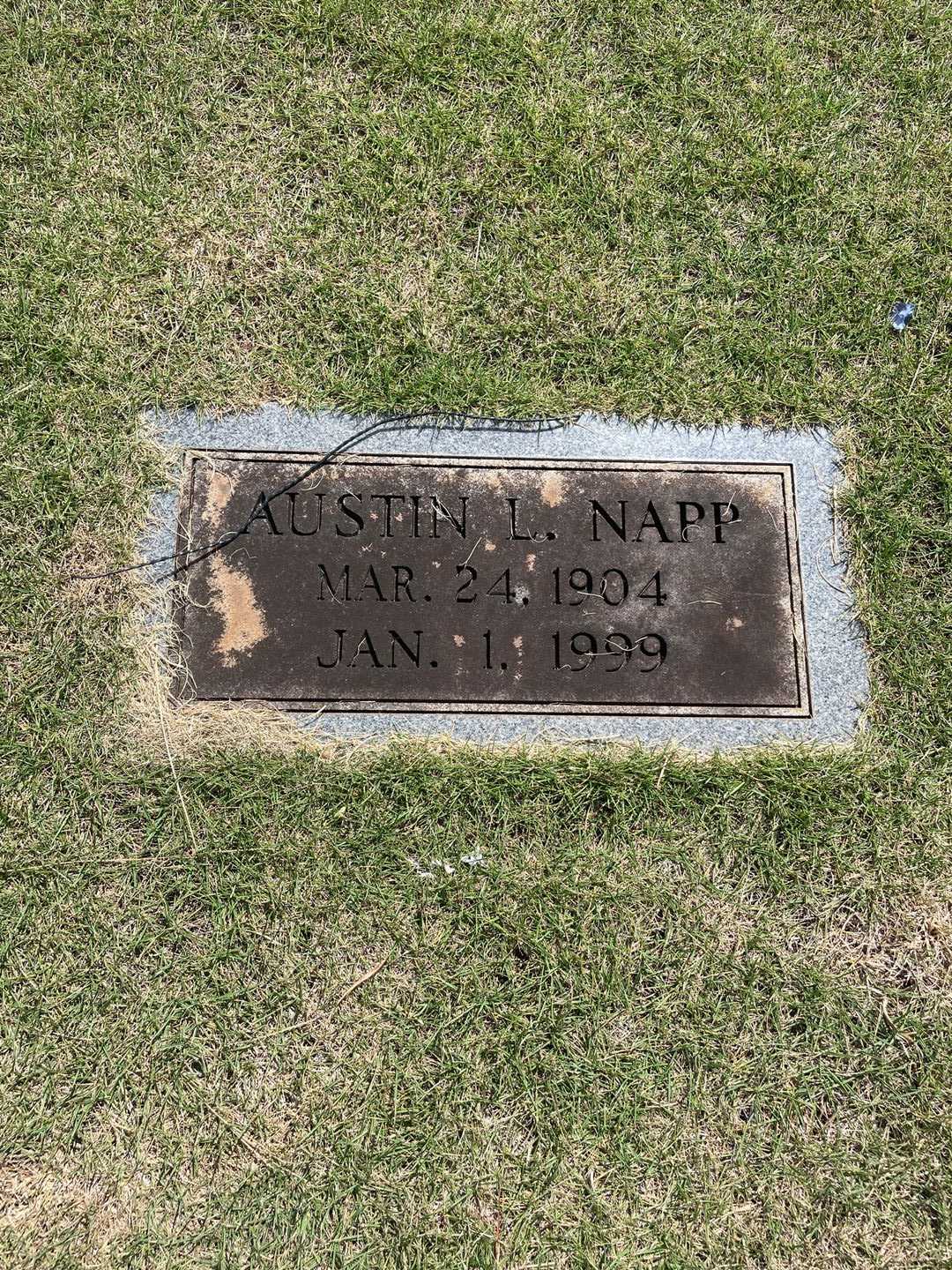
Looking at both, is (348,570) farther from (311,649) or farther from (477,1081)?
(477,1081)

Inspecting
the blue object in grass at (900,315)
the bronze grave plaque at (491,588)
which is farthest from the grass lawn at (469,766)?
the bronze grave plaque at (491,588)

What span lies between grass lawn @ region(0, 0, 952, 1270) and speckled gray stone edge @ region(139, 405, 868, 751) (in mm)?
72

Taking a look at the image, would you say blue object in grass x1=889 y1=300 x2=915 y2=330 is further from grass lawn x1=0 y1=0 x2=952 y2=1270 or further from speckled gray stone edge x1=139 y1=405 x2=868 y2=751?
speckled gray stone edge x1=139 y1=405 x2=868 y2=751

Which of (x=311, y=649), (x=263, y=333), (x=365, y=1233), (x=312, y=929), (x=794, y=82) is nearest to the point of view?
(x=365, y=1233)

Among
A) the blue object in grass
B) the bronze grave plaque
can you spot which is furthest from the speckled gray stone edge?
the blue object in grass

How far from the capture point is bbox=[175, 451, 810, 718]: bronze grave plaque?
237 cm

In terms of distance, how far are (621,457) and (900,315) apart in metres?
1.09

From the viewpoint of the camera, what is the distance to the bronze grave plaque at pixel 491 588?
2.37m

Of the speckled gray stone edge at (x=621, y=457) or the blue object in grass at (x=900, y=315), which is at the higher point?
the blue object in grass at (x=900, y=315)

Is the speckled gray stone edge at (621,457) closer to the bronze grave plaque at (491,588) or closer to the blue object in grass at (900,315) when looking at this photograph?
the bronze grave plaque at (491,588)

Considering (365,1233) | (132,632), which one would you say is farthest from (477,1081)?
(132,632)

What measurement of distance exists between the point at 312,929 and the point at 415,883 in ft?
1.00

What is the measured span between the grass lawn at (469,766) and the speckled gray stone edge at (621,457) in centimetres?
7

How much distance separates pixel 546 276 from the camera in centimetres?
262
